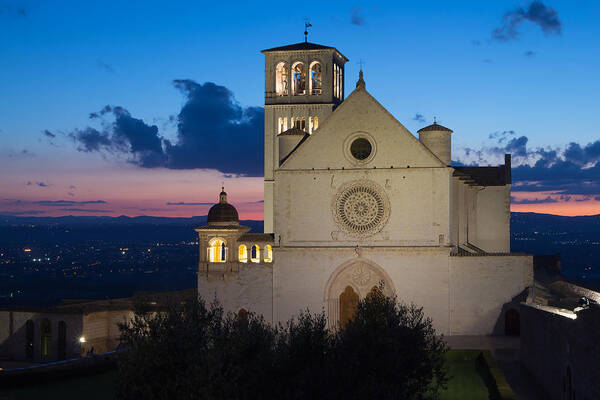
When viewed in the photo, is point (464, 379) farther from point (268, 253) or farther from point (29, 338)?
point (29, 338)

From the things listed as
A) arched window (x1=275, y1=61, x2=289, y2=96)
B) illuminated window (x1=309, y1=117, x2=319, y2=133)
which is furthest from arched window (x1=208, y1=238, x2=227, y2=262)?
arched window (x1=275, y1=61, x2=289, y2=96)

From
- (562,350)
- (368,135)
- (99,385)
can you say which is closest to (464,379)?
(562,350)

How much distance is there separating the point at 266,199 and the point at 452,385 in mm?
24453

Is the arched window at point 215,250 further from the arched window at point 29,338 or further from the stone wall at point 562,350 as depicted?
the stone wall at point 562,350

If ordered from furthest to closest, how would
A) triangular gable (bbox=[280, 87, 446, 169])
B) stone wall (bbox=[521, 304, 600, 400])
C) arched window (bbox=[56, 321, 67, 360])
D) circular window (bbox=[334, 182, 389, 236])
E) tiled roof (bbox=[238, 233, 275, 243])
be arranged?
arched window (bbox=[56, 321, 67, 360])
tiled roof (bbox=[238, 233, 275, 243])
circular window (bbox=[334, 182, 389, 236])
triangular gable (bbox=[280, 87, 446, 169])
stone wall (bbox=[521, 304, 600, 400])

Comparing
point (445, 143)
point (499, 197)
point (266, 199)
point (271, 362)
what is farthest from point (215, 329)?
point (499, 197)

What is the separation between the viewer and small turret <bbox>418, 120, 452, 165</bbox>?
45.2 meters

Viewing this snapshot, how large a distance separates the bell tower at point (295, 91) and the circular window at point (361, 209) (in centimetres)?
1103

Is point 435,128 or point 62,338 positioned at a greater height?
point 435,128

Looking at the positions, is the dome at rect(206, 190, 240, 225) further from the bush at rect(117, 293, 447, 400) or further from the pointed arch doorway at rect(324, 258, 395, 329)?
the bush at rect(117, 293, 447, 400)

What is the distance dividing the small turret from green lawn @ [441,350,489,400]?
11.8m

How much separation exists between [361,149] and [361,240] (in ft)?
16.4

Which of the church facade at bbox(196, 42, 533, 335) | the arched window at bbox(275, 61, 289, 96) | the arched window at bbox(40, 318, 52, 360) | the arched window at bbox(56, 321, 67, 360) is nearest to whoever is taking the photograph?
the church facade at bbox(196, 42, 533, 335)

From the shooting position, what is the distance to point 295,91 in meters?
56.4
